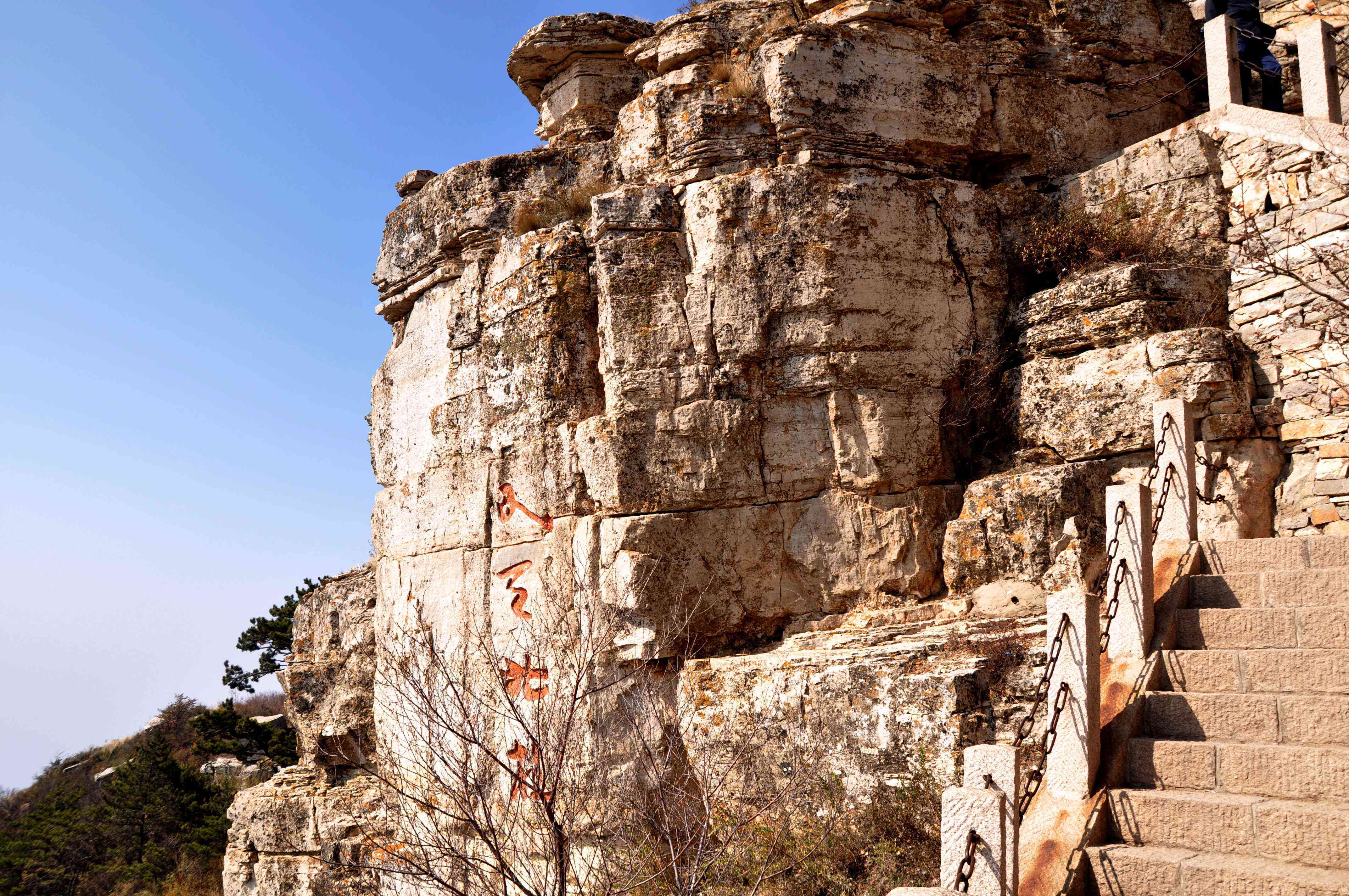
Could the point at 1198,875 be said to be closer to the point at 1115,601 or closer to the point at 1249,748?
the point at 1249,748

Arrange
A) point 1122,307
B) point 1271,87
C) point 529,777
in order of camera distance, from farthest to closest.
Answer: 1. point 1271,87
2. point 1122,307
3. point 529,777

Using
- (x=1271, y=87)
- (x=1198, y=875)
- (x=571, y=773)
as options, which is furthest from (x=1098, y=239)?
(x=571, y=773)

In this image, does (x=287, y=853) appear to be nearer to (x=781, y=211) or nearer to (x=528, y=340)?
(x=528, y=340)

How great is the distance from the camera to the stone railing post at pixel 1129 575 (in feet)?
18.1

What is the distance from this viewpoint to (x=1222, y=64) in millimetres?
9070

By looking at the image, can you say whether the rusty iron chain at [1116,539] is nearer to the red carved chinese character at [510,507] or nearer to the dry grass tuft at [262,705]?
the red carved chinese character at [510,507]

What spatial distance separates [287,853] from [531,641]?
430 centimetres

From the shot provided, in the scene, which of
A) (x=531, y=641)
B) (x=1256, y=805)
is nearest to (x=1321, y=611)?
(x=1256, y=805)

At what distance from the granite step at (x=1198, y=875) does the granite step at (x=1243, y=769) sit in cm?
39

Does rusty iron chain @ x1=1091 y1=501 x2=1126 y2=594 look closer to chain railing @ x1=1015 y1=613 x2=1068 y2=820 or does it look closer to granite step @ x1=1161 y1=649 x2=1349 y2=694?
granite step @ x1=1161 y1=649 x2=1349 y2=694

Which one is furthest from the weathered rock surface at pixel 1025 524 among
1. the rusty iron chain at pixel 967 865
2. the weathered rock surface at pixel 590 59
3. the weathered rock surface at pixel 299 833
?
the weathered rock surface at pixel 299 833

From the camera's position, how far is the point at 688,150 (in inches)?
353

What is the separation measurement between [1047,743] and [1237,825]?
33.3 inches

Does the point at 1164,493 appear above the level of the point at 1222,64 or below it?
below
